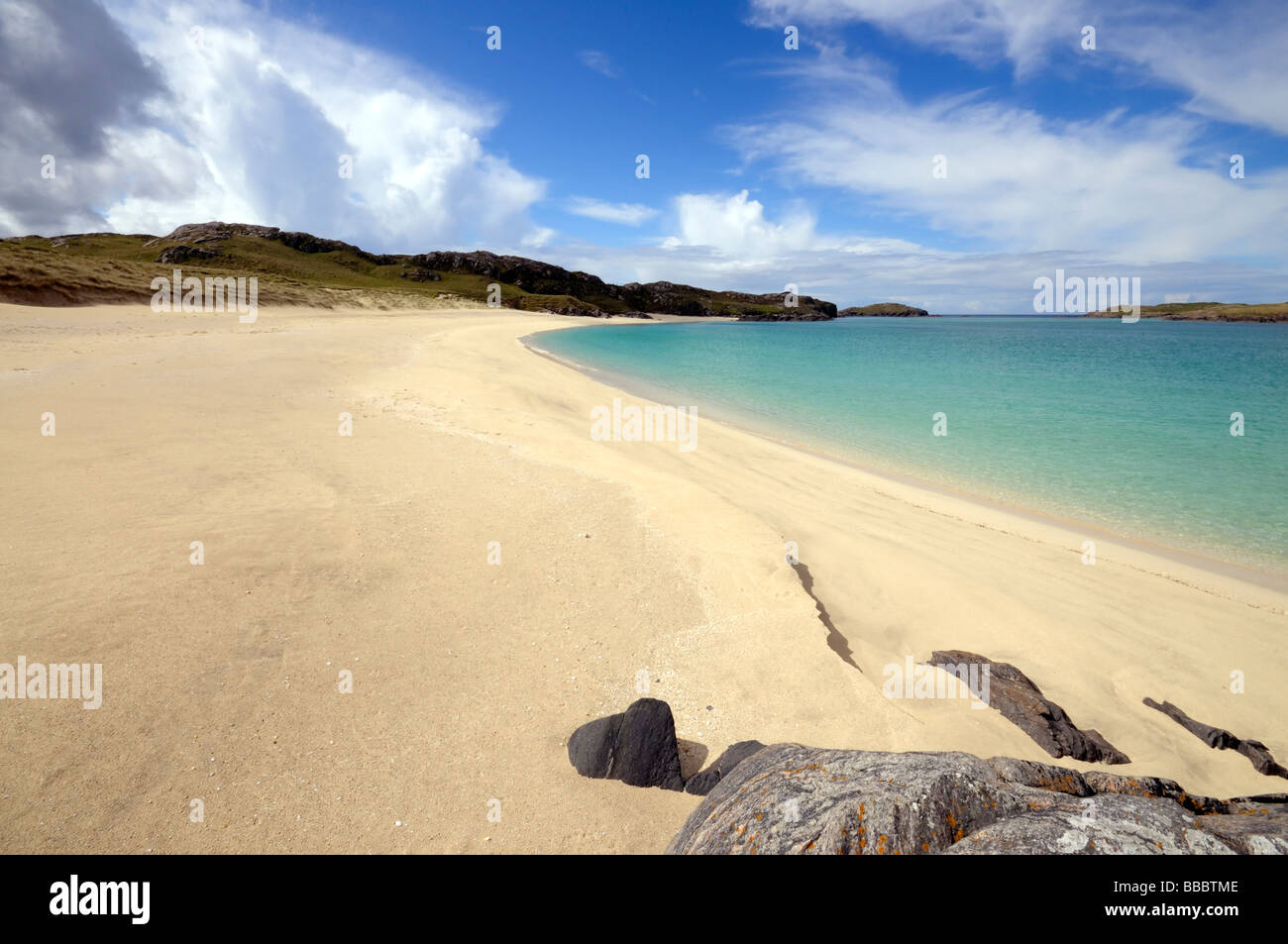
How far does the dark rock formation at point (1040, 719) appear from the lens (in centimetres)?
545

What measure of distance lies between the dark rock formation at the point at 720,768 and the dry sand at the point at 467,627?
26 centimetres

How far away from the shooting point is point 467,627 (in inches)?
238

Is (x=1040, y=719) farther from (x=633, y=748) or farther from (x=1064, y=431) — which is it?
(x=1064, y=431)

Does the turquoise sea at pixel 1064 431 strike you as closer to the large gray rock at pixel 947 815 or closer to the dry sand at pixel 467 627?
the dry sand at pixel 467 627

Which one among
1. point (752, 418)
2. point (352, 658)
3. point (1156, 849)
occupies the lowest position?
Answer: point (352, 658)

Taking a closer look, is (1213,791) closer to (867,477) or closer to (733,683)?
(733,683)

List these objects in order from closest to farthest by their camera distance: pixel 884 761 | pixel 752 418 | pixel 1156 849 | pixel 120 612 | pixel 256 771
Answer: pixel 1156 849 < pixel 884 761 < pixel 256 771 < pixel 120 612 < pixel 752 418

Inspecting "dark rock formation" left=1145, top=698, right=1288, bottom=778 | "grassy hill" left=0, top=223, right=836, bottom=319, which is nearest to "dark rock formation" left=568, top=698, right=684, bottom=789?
"dark rock formation" left=1145, top=698, right=1288, bottom=778

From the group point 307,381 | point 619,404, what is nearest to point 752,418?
point 619,404

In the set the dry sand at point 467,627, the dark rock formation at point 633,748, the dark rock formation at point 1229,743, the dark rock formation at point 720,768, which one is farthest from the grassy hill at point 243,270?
the dark rock formation at point 1229,743

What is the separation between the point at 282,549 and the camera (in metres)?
6.83

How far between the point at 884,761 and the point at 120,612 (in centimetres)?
717

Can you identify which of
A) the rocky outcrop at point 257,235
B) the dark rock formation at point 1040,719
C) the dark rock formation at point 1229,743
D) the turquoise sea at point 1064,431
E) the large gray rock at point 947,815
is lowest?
the dark rock formation at point 1229,743

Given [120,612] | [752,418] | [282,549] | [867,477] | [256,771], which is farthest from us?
[752,418]
